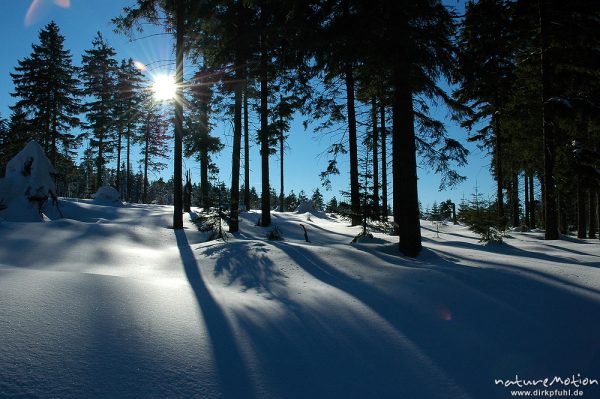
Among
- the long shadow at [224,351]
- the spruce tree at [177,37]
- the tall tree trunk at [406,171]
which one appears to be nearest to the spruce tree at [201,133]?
the spruce tree at [177,37]

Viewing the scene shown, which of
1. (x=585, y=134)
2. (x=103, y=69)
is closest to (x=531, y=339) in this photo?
(x=585, y=134)

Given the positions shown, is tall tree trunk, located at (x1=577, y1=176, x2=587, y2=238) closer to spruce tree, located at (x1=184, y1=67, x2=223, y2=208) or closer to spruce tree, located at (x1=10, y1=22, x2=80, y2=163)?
spruce tree, located at (x1=184, y1=67, x2=223, y2=208)

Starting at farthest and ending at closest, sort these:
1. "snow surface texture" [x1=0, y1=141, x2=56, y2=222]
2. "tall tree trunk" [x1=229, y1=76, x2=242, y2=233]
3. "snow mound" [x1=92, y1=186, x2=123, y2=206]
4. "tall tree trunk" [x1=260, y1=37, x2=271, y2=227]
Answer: "snow mound" [x1=92, y1=186, x2=123, y2=206]
"tall tree trunk" [x1=260, y1=37, x2=271, y2=227]
"snow surface texture" [x1=0, y1=141, x2=56, y2=222]
"tall tree trunk" [x1=229, y1=76, x2=242, y2=233]

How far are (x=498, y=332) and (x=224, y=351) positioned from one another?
2.72 metres

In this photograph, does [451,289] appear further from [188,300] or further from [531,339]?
[188,300]

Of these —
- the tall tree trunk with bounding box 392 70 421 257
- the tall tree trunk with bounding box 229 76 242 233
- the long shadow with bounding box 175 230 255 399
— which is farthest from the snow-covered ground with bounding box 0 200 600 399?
the tall tree trunk with bounding box 229 76 242 233

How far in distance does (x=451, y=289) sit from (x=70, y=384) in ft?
13.5

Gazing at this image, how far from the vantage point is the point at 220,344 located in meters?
2.66

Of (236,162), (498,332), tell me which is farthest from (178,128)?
(498,332)

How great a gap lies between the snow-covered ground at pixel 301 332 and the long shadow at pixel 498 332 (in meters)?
0.01

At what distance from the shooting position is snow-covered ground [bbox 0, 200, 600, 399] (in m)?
2.14

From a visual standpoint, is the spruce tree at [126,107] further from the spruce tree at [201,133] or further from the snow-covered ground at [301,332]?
the snow-covered ground at [301,332]

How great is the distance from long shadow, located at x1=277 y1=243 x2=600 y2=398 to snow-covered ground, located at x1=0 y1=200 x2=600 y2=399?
0.04 ft

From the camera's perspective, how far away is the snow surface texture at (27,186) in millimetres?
12070
